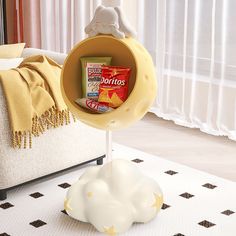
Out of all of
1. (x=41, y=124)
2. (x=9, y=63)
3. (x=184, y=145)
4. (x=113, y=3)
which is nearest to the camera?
(x=41, y=124)

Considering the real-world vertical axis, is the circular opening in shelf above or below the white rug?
above

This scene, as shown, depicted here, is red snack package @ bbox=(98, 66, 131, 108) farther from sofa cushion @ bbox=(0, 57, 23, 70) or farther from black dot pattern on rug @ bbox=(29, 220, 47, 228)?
sofa cushion @ bbox=(0, 57, 23, 70)

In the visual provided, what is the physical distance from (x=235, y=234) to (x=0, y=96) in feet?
4.33

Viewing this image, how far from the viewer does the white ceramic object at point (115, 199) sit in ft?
8.29

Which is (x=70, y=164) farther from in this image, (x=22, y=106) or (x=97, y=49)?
(x=97, y=49)

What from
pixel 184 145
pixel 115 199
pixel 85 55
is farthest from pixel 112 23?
pixel 184 145

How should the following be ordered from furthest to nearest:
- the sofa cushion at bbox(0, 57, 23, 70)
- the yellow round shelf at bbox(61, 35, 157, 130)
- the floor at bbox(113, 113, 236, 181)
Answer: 1. the floor at bbox(113, 113, 236, 181)
2. the sofa cushion at bbox(0, 57, 23, 70)
3. the yellow round shelf at bbox(61, 35, 157, 130)

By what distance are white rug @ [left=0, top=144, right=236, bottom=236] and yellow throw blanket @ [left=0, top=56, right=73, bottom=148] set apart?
0.33m

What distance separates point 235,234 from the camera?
2.56m

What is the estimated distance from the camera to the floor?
11.5 ft

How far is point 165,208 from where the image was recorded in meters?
2.83

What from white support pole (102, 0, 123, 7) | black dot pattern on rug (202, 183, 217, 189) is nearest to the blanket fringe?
black dot pattern on rug (202, 183, 217, 189)

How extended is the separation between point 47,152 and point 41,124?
0.56 feet

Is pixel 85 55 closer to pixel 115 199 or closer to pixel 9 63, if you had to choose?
pixel 115 199
